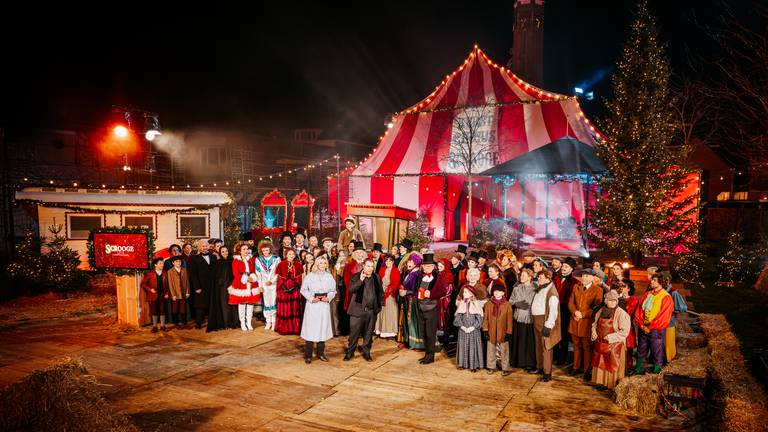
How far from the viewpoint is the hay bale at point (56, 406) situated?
3.10 meters

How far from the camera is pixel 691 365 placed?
585cm

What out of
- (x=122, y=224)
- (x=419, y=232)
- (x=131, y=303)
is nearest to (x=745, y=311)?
(x=419, y=232)

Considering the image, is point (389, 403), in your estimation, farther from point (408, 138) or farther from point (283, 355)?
point (408, 138)

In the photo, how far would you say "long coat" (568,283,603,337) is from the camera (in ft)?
19.9

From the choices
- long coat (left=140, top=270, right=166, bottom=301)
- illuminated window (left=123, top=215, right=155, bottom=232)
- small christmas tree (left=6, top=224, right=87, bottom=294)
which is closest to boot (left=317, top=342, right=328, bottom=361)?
long coat (left=140, top=270, right=166, bottom=301)

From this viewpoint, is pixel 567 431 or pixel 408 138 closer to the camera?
pixel 567 431

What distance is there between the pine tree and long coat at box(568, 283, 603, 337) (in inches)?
251

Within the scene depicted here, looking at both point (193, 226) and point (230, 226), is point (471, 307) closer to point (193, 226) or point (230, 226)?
point (193, 226)

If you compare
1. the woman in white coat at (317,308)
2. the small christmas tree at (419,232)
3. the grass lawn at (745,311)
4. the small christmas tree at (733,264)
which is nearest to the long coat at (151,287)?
the woman in white coat at (317,308)

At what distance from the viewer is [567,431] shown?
4664 millimetres

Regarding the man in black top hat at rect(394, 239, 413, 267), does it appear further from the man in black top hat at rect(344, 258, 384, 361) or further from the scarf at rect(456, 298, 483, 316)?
the scarf at rect(456, 298, 483, 316)

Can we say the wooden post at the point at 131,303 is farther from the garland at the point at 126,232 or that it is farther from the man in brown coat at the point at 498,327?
the man in brown coat at the point at 498,327

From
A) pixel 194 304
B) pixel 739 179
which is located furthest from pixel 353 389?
pixel 739 179

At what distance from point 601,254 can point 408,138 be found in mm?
9656
